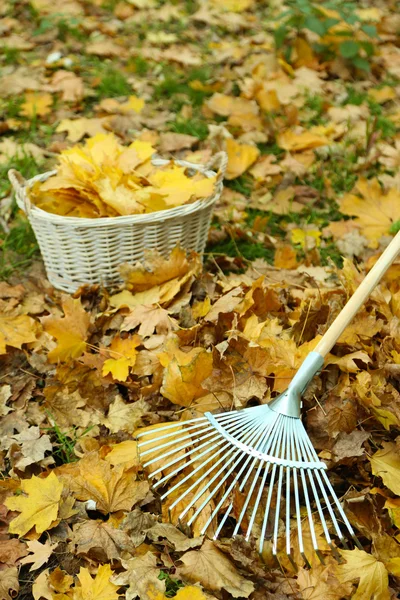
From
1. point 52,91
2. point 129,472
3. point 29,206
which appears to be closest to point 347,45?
point 52,91

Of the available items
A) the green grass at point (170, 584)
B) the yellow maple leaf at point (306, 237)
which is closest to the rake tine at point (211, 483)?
the green grass at point (170, 584)

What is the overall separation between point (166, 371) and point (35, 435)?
1.48ft

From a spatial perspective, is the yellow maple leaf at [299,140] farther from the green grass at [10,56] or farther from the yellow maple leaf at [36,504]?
the yellow maple leaf at [36,504]

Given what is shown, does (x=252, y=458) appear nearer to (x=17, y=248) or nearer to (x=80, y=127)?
(x=17, y=248)

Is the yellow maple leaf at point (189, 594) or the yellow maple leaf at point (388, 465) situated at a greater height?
the yellow maple leaf at point (388, 465)

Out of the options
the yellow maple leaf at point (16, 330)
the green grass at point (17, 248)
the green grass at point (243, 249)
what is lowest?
the green grass at point (17, 248)

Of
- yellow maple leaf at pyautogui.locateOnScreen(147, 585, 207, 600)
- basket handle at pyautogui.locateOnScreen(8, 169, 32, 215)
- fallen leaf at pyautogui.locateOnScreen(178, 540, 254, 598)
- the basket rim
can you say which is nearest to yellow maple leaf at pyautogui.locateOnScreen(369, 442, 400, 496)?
fallen leaf at pyautogui.locateOnScreen(178, 540, 254, 598)

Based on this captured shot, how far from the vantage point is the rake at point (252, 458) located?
5.48 ft

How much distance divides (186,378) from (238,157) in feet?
5.39

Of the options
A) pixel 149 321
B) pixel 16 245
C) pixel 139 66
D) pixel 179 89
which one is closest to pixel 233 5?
pixel 139 66

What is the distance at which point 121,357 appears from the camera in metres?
2.12

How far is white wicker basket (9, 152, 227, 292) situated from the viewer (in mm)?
2297

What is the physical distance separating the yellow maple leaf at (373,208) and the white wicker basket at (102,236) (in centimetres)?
68

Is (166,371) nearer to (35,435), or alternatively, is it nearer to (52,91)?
(35,435)
